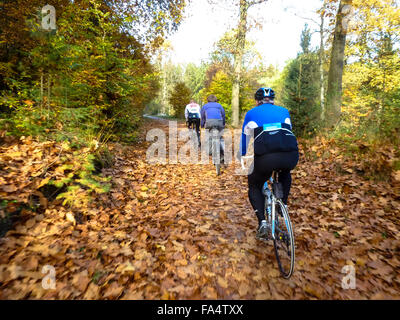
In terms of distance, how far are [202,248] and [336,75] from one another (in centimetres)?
876

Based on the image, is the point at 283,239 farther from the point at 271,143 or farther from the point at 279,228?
the point at 271,143

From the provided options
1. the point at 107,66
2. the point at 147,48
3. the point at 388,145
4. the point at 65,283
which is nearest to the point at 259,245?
the point at 65,283

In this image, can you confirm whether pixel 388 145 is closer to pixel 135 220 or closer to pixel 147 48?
pixel 135 220

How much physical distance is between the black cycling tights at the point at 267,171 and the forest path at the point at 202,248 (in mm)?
806

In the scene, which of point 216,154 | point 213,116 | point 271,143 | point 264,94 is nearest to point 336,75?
point 213,116

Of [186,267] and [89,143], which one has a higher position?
[89,143]

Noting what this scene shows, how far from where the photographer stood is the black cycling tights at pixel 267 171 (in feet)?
9.14

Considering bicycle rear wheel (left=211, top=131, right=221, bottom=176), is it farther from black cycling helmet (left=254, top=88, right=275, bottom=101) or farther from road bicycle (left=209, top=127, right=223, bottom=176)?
black cycling helmet (left=254, top=88, right=275, bottom=101)

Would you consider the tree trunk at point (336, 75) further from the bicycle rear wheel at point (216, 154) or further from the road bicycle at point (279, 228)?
the road bicycle at point (279, 228)

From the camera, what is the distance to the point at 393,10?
12.6 metres

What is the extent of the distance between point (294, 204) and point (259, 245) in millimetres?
1745

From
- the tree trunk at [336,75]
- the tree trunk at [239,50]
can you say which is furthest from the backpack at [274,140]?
the tree trunk at [239,50]
